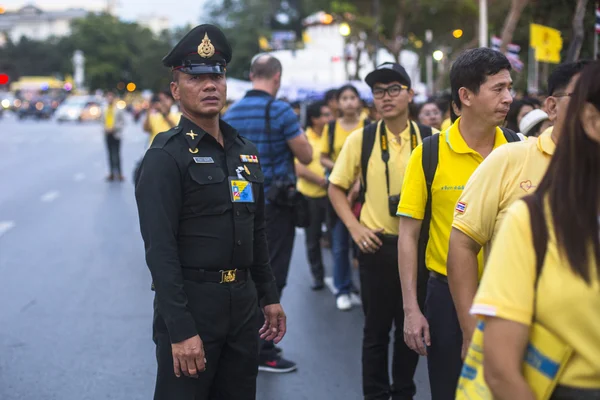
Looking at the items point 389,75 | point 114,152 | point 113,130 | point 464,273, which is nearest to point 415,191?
point 464,273

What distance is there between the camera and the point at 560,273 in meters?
1.99

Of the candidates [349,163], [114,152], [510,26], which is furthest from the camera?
A: [114,152]

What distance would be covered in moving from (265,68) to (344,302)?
2.77 m

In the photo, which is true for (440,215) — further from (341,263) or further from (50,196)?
(50,196)

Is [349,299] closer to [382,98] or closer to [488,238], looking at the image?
[382,98]

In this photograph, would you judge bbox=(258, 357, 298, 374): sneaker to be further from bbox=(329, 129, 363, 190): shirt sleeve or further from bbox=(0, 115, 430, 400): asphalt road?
bbox=(329, 129, 363, 190): shirt sleeve

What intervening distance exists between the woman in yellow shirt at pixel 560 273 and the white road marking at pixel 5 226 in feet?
37.0

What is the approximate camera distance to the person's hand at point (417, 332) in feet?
11.9

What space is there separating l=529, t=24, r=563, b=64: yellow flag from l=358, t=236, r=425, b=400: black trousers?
10877mm

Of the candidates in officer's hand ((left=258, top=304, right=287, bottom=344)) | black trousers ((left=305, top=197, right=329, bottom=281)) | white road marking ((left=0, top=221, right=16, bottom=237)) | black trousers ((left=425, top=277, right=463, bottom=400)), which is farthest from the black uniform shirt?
white road marking ((left=0, top=221, right=16, bottom=237))

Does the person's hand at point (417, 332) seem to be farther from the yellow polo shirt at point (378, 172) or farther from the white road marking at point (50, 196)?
the white road marking at point (50, 196)

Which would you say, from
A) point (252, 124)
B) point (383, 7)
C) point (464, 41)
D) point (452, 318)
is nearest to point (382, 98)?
point (252, 124)

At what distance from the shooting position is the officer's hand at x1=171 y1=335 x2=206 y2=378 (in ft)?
10.5

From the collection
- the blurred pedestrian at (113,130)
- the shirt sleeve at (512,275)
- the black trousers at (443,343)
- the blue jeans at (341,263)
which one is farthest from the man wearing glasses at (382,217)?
the blurred pedestrian at (113,130)
